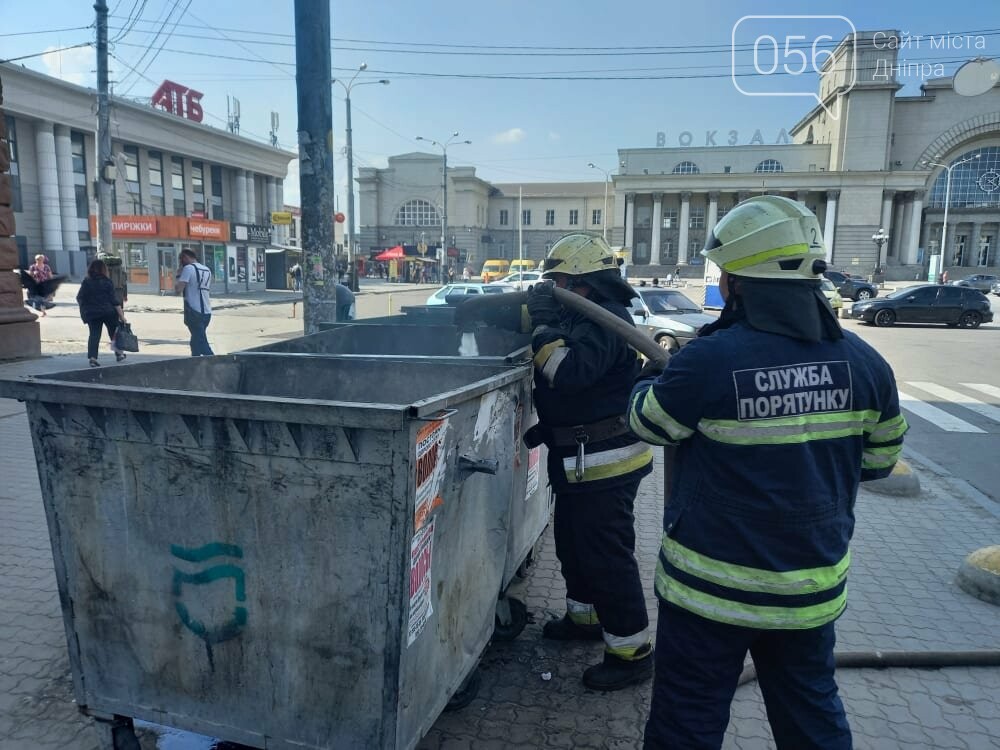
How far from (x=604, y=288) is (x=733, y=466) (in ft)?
4.65

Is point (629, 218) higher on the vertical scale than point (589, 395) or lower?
higher

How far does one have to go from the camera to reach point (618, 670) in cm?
309

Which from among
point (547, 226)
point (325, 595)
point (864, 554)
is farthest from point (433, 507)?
point (547, 226)

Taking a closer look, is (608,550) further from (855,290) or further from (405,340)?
(855,290)

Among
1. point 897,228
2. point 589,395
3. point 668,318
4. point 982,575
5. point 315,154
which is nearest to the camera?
point 589,395

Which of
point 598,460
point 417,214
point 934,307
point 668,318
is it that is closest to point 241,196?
point 417,214

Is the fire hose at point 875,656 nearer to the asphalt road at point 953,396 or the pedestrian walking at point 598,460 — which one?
the pedestrian walking at point 598,460

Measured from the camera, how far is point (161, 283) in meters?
31.8

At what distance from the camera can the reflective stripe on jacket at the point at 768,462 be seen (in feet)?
6.17

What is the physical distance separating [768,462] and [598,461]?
3.77 feet

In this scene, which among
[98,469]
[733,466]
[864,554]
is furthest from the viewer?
[864,554]

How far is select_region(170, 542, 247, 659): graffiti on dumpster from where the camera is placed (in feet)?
7.15

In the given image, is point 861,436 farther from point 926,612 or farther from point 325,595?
point 926,612

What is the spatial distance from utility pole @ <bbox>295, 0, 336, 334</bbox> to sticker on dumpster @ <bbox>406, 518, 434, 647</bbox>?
14.8ft
